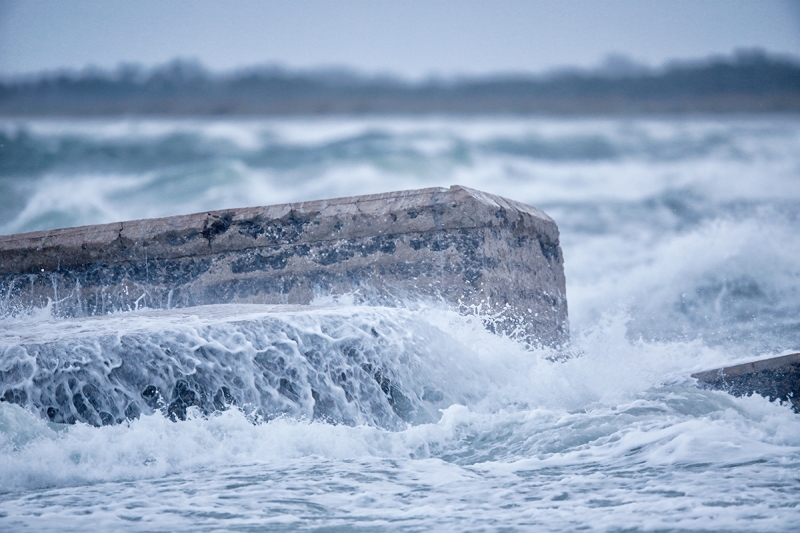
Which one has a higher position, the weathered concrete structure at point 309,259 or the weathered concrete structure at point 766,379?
the weathered concrete structure at point 309,259

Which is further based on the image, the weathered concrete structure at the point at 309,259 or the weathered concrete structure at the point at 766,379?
the weathered concrete structure at the point at 309,259

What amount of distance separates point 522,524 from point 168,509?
116 cm

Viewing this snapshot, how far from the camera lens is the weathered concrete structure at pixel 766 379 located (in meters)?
4.41

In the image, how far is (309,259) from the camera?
482cm

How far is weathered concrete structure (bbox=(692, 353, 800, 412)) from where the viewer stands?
174 inches

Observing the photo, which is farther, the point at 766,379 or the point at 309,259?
the point at 309,259

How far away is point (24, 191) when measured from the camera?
1241cm

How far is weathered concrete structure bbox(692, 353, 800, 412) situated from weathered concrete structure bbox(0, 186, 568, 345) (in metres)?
1.17

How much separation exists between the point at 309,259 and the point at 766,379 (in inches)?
110

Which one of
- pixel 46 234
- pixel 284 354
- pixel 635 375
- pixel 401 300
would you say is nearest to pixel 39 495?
pixel 284 354

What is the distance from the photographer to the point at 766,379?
4.46 metres

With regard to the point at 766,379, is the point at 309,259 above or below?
above

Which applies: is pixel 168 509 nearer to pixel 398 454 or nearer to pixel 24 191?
pixel 398 454

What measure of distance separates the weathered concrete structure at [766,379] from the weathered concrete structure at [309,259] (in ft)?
3.83
